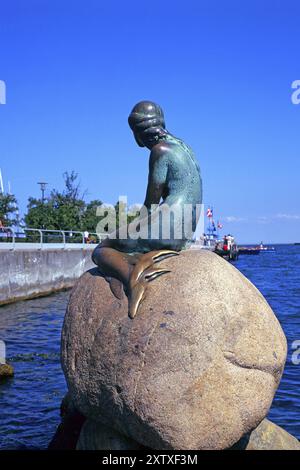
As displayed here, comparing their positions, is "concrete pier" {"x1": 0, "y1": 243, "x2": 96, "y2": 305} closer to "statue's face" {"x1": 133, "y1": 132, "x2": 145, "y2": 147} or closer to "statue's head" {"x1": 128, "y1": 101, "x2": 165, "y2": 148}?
"statue's face" {"x1": 133, "y1": 132, "x2": 145, "y2": 147}

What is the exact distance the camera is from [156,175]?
5898 mm

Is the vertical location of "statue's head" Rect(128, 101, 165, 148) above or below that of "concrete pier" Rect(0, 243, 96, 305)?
above

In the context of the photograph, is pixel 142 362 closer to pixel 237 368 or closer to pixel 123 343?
pixel 123 343

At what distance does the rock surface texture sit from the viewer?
4805mm

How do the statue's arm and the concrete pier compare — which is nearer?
the statue's arm

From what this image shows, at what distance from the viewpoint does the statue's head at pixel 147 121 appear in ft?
19.8

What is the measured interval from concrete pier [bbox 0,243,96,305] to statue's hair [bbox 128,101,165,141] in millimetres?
14220

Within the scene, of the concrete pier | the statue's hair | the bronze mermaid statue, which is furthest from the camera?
the concrete pier

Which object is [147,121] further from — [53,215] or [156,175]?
[53,215]

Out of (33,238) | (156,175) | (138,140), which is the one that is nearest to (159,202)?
(156,175)

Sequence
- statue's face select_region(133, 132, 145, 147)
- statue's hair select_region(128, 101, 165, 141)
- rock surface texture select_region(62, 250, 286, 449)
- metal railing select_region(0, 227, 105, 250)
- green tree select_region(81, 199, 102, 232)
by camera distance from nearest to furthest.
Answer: rock surface texture select_region(62, 250, 286, 449), statue's hair select_region(128, 101, 165, 141), statue's face select_region(133, 132, 145, 147), metal railing select_region(0, 227, 105, 250), green tree select_region(81, 199, 102, 232)

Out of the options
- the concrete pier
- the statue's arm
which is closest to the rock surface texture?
the statue's arm

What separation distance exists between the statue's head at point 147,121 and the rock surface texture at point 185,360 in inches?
54.9
